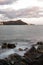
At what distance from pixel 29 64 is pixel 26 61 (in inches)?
49.4

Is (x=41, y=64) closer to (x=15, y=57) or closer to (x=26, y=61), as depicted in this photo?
(x=26, y=61)

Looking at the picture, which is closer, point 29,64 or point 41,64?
point 41,64

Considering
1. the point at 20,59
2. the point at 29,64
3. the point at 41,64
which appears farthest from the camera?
the point at 20,59

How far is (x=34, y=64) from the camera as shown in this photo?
15641mm

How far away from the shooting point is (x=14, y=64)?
17281 mm

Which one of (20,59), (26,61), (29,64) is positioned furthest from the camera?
(20,59)

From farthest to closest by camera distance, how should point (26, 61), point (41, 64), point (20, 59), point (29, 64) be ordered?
point (20, 59)
point (26, 61)
point (29, 64)
point (41, 64)

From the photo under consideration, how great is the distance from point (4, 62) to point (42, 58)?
3199 mm

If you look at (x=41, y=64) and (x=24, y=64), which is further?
(x=24, y=64)

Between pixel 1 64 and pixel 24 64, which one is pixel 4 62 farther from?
pixel 24 64

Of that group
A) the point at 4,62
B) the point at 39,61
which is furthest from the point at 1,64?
the point at 39,61

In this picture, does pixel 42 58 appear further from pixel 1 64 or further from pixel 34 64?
pixel 1 64

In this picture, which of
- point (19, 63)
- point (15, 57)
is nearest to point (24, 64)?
point (19, 63)

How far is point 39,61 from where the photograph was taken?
52.0ft
